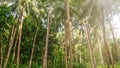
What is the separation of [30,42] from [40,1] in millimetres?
6919

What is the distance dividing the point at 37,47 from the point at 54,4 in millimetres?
8976

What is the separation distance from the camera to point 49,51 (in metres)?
39.1

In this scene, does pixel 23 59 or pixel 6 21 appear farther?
pixel 23 59

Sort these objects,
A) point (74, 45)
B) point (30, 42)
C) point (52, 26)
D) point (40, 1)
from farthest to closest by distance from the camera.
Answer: point (74, 45) → point (52, 26) → point (30, 42) → point (40, 1)

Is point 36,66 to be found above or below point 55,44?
below

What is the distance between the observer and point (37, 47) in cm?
3750

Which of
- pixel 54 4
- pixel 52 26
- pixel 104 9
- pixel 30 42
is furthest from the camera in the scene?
pixel 52 26

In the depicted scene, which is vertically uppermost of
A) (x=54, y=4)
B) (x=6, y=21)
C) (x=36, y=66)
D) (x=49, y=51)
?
(x=54, y=4)

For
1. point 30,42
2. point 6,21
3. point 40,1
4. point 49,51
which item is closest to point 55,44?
point 49,51

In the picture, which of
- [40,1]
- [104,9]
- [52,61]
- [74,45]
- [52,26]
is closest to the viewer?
[104,9]

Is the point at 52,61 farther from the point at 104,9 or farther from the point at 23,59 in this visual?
the point at 104,9

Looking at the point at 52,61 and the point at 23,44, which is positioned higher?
the point at 23,44

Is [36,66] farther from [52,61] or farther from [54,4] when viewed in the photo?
[54,4]

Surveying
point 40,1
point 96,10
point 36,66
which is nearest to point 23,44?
point 36,66
